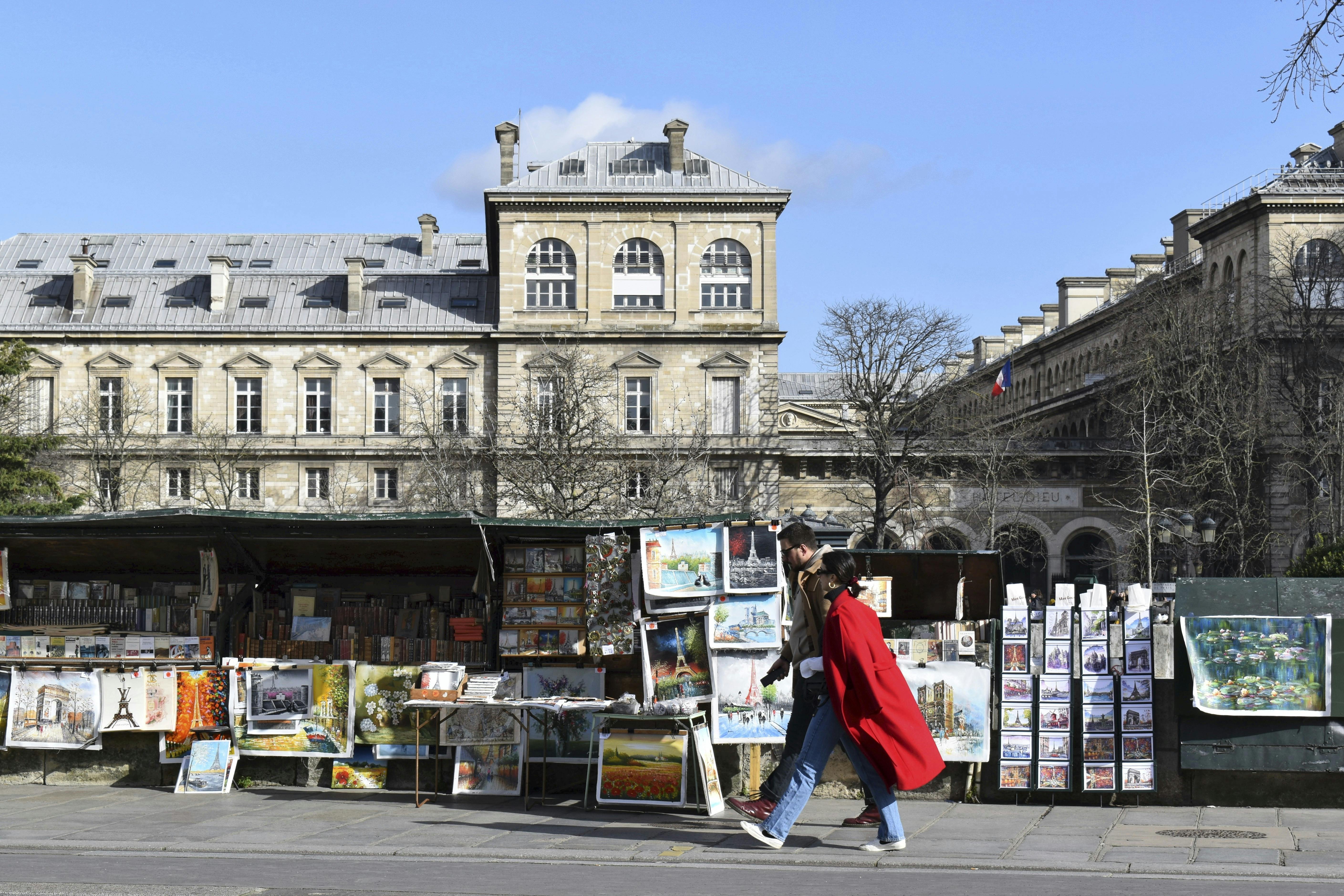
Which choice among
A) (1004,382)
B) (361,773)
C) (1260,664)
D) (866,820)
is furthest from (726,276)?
(866,820)

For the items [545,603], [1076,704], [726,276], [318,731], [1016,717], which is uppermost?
[726,276]

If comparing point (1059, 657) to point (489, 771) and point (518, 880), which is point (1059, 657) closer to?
point (489, 771)

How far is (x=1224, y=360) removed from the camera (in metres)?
54.3

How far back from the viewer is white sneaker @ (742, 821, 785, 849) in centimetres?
998

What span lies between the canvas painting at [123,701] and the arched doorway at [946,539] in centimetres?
4817

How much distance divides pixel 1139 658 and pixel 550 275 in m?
50.9

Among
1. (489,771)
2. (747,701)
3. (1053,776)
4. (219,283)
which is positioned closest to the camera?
(1053,776)

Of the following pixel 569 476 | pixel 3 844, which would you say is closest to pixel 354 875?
pixel 3 844

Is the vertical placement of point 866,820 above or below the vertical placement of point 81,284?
below

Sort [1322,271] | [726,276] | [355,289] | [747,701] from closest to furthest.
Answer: [747,701], [1322,271], [726,276], [355,289]

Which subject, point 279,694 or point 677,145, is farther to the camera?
point 677,145

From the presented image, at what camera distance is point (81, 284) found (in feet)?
209

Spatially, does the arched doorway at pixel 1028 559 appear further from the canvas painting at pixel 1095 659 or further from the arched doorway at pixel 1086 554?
the canvas painting at pixel 1095 659

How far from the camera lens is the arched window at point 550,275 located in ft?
202
